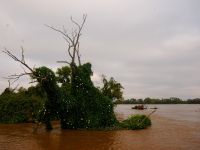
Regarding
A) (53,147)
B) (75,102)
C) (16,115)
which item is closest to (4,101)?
(16,115)

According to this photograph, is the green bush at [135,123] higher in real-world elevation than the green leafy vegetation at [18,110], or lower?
lower

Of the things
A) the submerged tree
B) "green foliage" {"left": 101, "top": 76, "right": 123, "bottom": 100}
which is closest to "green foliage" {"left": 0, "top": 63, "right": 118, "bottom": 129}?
the submerged tree

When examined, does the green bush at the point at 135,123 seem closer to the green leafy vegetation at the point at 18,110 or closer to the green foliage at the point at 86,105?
the green foliage at the point at 86,105

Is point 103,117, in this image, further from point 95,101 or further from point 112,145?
point 112,145

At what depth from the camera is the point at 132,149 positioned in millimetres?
15562

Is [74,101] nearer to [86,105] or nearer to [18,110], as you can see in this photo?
[86,105]

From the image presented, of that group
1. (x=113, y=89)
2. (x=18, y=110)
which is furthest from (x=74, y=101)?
(x=113, y=89)

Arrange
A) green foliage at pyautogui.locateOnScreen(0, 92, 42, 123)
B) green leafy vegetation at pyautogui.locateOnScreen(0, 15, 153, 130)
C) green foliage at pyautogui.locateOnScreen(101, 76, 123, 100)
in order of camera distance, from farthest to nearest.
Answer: green foliage at pyautogui.locateOnScreen(101, 76, 123, 100) → green foliage at pyautogui.locateOnScreen(0, 92, 42, 123) → green leafy vegetation at pyautogui.locateOnScreen(0, 15, 153, 130)

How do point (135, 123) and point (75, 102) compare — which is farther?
point (135, 123)

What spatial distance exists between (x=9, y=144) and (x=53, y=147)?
286 centimetres

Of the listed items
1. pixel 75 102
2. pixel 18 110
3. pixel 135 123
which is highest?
pixel 75 102

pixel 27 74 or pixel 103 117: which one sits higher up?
pixel 27 74

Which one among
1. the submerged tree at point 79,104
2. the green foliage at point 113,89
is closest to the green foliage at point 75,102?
the submerged tree at point 79,104

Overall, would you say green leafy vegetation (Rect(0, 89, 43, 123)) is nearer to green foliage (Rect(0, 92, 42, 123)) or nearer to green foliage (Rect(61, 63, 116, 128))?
green foliage (Rect(0, 92, 42, 123))
